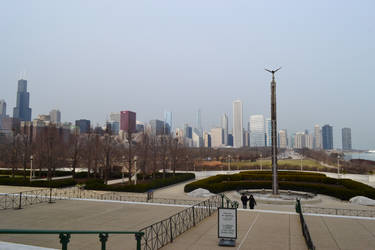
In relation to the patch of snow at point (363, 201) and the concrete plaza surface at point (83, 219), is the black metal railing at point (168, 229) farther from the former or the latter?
the patch of snow at point (363, 201)

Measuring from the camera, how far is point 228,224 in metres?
11.0

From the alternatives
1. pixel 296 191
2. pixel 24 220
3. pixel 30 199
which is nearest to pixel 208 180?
pixel 296 191

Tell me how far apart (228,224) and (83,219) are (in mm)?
9526

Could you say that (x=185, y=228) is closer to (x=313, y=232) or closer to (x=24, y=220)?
(x=313, y=232)

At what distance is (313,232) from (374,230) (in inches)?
135

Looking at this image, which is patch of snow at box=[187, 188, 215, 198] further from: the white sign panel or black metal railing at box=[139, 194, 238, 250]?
the white sign panel

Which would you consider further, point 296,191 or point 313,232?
point 296,191

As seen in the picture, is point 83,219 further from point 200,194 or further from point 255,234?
point 200,194

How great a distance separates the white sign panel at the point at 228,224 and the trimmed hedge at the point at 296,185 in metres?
18.5

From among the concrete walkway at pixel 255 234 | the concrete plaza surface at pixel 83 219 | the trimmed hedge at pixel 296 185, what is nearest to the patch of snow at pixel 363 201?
the trimmed hedge at pixel 296 185

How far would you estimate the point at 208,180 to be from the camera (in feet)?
108

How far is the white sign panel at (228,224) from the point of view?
10883 millimetres

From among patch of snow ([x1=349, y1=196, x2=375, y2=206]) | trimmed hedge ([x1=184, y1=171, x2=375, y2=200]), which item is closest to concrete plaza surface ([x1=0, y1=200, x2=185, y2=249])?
trimmed hedge ([x1=184, y1=171, x2=375, y2=200])

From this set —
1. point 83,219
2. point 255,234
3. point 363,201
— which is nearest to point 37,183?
point 83,219
